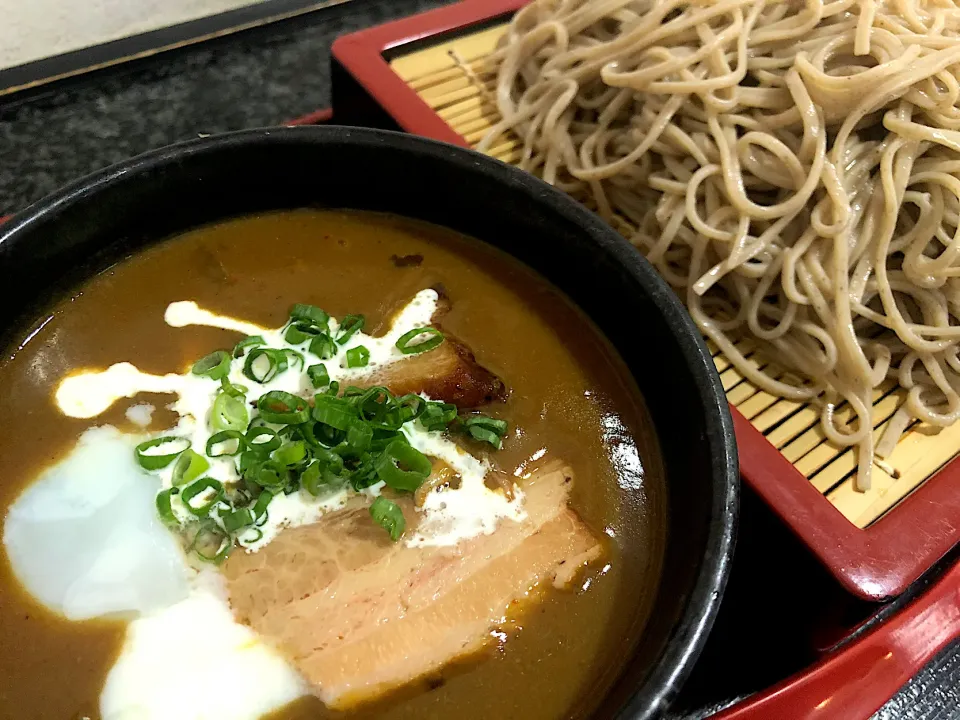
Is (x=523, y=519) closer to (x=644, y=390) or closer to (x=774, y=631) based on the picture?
(x=644, y=390)

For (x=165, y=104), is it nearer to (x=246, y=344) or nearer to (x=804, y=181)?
(x=246, y=344)

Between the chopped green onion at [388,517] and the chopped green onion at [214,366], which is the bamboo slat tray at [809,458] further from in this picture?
the chopped green onion at [214,366]

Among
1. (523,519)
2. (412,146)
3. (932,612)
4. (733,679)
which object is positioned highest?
(412,146)

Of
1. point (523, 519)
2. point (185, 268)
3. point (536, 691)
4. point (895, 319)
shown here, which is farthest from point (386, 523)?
point (895, 319)

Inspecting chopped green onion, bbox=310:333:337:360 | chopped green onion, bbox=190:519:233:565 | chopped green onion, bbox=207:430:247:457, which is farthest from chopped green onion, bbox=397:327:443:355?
chopped green onion, bbox=190:519:233:565

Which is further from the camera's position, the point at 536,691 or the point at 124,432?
the point at 124,432

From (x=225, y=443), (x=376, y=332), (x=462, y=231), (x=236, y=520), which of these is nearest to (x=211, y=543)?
(x=236, y=520)

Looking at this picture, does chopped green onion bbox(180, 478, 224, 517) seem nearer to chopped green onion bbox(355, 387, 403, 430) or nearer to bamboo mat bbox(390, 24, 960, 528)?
chopped green onion bbox(355, 387, 403, 430)
